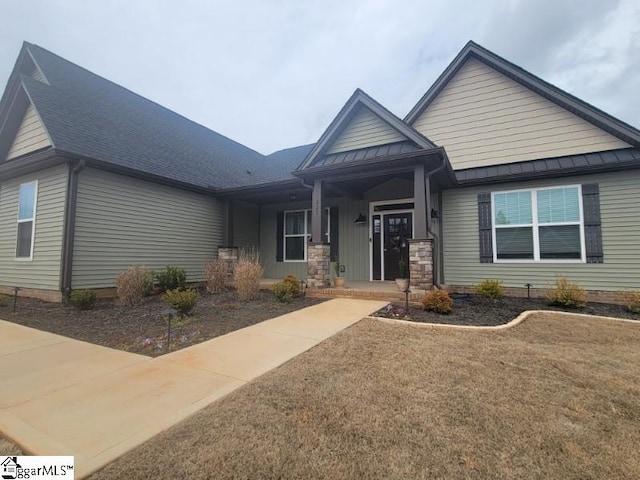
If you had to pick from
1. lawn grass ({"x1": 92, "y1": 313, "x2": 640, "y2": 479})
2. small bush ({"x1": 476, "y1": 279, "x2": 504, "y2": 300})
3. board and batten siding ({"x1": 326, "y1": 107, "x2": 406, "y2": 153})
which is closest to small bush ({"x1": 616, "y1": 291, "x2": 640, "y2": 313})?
small bush ({"x1": 476, "y1": 279, "x2": 504, "y2": 300})

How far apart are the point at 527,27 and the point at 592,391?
1541cm

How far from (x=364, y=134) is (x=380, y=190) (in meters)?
2.00

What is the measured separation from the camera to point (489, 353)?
3.62m

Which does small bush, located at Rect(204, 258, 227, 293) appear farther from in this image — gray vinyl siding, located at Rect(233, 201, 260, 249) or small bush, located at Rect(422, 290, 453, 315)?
small bush, located at Rect(422, 290, 453, 315)

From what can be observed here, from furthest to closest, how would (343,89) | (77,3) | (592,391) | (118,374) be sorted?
(343,89), (77,3), (118,374), (592,391)

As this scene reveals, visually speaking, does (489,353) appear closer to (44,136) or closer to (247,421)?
(247,421)

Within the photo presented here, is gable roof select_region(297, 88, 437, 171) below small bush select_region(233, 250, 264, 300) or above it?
above

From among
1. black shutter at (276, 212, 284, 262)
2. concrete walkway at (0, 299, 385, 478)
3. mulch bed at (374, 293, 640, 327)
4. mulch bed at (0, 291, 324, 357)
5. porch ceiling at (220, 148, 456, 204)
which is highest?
porch ceiling at (220, 148, 456, 204)

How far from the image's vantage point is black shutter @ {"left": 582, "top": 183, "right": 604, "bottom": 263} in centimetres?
706

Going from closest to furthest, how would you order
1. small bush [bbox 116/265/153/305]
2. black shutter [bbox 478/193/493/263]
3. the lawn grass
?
the lawn grass < small bush [bbox 116/265/153/305] < black shutter [bbox 478/193/493/263]

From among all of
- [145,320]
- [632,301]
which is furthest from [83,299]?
[632,301]

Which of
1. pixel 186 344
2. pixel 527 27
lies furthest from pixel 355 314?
pixel 527 27

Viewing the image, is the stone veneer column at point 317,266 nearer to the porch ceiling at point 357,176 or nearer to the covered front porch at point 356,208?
the covered front porch at point 356,208

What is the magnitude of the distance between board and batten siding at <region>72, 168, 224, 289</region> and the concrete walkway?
301cm
